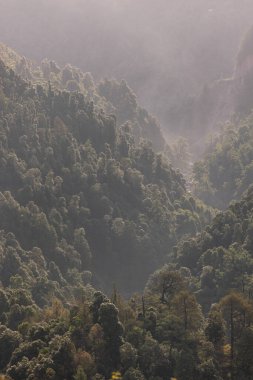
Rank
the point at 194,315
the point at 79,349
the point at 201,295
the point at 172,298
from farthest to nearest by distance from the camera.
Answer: the point at 201,295 → the point at 172,298 → the point at 194,315 → the point at 79,349

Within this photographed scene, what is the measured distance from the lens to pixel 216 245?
17412 cm

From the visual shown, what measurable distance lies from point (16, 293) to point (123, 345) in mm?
38274

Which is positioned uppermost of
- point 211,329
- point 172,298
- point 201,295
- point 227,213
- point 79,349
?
point 227,213

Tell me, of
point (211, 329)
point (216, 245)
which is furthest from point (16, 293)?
point (216, 245)

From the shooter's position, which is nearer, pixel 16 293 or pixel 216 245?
pixel 16 293

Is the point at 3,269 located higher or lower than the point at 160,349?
higher

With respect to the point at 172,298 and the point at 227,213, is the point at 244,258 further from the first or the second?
the point at 172,298

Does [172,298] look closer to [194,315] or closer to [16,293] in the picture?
[194,315]

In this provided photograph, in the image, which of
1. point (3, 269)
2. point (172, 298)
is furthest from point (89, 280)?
point (172, 298)

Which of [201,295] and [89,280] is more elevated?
[89,280]

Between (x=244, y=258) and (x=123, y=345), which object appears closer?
(x=123, y=345)

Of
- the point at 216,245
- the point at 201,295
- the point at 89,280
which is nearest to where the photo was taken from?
the point at 201,295

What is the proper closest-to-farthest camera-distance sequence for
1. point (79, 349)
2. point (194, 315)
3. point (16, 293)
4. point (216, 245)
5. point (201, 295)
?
point (79, 349) → point (194, 315) → point (16, 293) → point (201, 295) → point (216, 245)

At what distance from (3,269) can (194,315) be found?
253 ft
